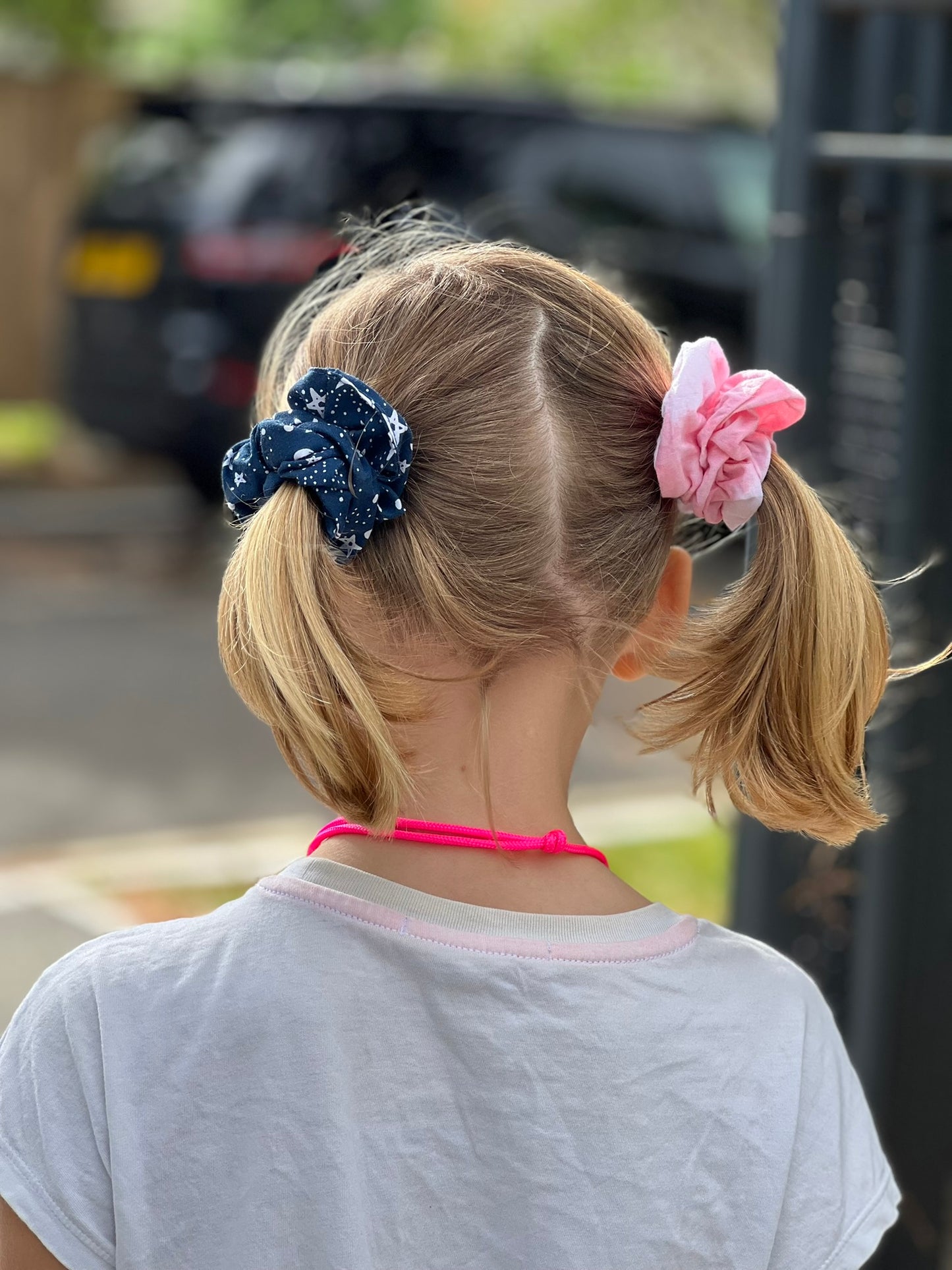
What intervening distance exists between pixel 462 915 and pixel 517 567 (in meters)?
0.28

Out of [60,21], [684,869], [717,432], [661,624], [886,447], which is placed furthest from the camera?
[60,21]

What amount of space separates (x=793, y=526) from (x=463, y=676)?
0.32m

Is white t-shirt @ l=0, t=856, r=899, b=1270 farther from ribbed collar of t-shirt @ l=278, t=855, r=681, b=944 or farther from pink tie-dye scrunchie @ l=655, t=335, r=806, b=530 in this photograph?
pink tie-dye scrunchie @ l=655, t=335, r=806, b=530

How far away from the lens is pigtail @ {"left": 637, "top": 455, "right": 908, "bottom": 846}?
1339 mm

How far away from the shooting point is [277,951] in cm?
118

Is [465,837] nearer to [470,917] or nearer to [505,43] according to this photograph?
[470,917]

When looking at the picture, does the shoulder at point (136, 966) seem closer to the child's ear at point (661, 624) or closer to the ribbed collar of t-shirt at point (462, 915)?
the ribbed collar of t-shirt at point (462, 915)

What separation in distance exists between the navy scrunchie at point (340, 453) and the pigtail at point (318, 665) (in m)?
0.02

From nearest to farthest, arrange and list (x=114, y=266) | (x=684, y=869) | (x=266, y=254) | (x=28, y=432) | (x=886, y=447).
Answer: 1. (x=886, y=447)
2. (x=684, y=869)
3. (x=266, y=254)
4. (x=114, y=266)
5. (x=28, y=432)

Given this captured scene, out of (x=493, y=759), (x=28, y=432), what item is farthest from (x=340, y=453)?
(x=28, y=432)

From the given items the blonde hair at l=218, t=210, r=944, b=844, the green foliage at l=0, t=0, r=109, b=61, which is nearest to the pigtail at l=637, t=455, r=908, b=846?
the blonde hair at l=218, t=210, r=944, b=844

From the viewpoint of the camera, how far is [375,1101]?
117 centimetres

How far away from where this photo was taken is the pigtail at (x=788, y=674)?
134 cm

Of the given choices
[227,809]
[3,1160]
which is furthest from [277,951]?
[227,809]
